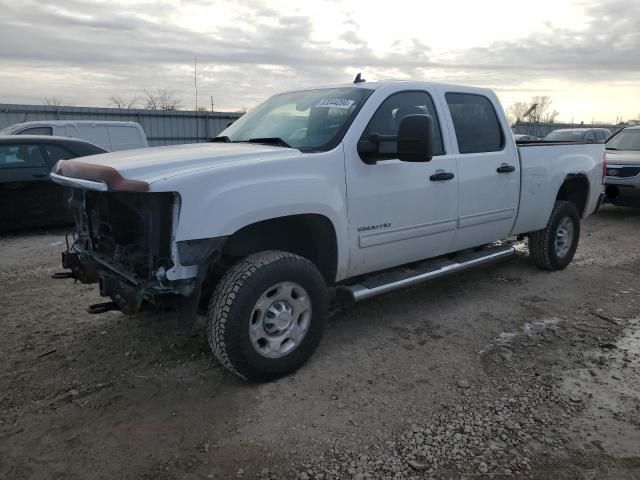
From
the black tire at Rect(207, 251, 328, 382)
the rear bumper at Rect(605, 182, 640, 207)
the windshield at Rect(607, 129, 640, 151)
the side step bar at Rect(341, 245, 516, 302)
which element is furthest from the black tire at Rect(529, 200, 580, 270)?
the windshield at Rect(607, 129, 640, 151)

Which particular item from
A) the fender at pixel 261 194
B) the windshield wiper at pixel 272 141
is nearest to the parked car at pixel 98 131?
the windshield wiper at pixel 272 141

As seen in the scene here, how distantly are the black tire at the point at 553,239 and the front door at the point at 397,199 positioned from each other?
75.5 inches

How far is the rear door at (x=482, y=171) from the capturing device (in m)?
4.75

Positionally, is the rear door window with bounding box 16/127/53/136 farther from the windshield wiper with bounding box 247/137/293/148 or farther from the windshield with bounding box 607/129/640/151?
the windshield with bounding box 607/129/640/151

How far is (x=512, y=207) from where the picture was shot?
5324mm

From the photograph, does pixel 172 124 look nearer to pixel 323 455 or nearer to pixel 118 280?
pixel 118 280

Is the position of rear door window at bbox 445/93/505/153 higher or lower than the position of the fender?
higher

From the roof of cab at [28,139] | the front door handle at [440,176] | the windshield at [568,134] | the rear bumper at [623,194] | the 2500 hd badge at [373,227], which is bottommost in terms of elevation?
the rear bumper at [623,194]

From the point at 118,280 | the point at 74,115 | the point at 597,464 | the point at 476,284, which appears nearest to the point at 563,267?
the point at 476,284

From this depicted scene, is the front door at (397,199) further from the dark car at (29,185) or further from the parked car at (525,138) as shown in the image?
the dark car at (29,185)

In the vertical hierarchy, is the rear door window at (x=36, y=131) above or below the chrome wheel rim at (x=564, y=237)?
above

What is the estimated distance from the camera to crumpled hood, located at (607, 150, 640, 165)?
9.81 m

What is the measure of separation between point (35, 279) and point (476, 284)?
4.72 metres

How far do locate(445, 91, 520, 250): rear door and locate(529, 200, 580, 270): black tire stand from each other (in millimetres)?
884
